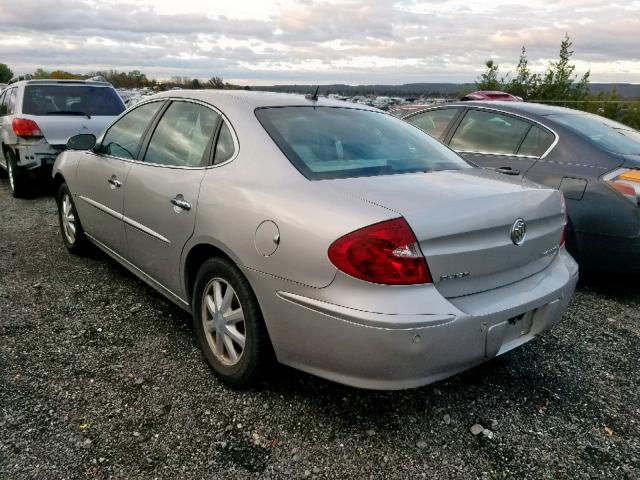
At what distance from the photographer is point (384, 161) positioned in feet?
9.36

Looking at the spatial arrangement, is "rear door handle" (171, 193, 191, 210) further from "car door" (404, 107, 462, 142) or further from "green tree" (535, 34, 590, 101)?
"green tree" (535, 34, 590, 101)

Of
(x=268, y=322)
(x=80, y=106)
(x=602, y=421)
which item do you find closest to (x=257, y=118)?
(x=268, y=322)

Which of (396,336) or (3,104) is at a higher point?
(3,104)

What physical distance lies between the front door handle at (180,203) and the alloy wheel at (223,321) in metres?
0.43

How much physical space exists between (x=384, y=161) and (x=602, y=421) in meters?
Answer: 1.68

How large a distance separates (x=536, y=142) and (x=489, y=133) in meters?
0.53

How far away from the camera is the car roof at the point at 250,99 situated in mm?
3061

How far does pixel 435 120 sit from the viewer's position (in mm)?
5688

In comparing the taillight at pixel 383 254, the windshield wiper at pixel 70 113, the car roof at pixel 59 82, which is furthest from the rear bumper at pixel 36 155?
the taillight at pixel 383 254

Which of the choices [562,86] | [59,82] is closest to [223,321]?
[59,82]

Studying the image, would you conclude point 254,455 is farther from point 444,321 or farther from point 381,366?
point 444,321

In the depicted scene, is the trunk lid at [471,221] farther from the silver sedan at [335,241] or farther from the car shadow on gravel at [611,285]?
the car shadow on gravel at [611,285]

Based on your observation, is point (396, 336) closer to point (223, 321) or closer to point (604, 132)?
point (223, 321)

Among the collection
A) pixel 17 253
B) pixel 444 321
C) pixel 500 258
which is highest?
pixel 500 258
